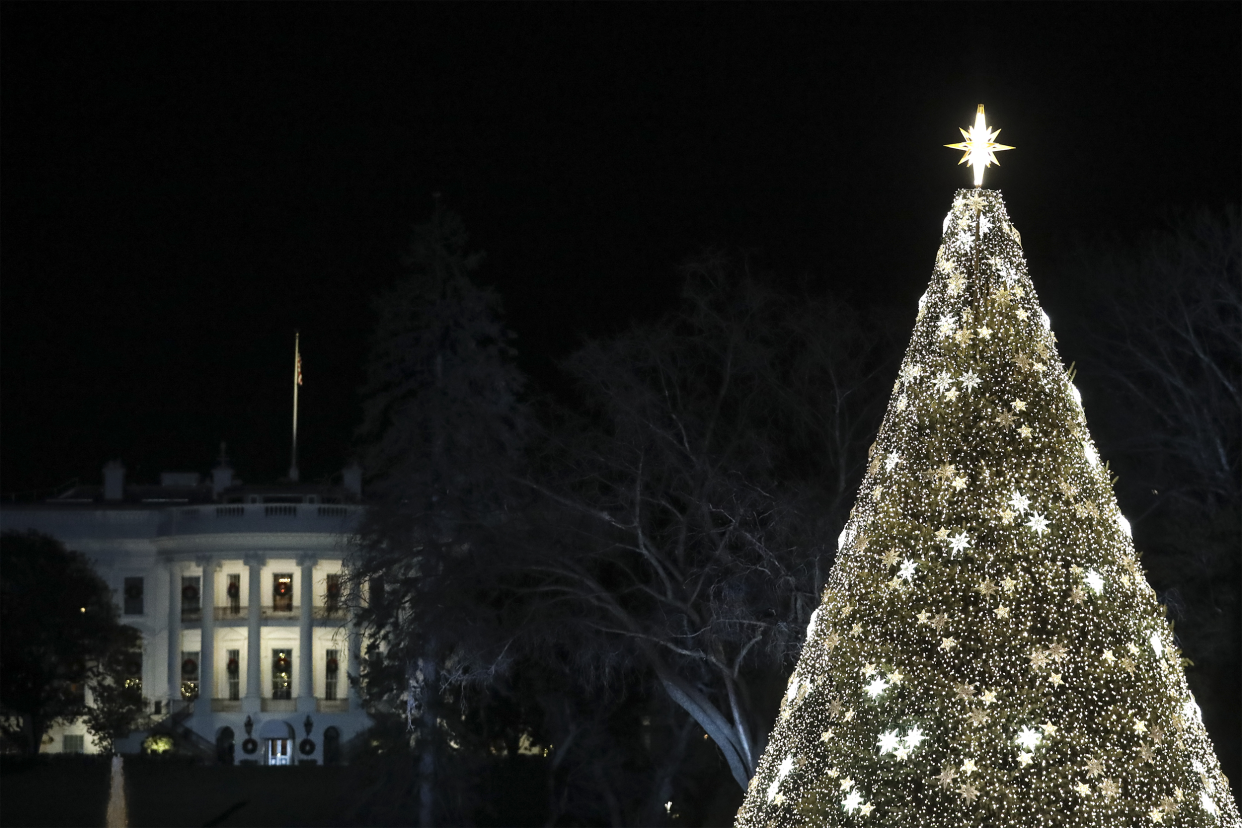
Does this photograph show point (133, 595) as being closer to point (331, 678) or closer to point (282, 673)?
point (282, 673)

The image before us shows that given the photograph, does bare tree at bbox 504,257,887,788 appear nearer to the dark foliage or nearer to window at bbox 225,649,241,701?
the dark foliage

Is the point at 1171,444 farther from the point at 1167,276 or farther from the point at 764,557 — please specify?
the point at 764,557

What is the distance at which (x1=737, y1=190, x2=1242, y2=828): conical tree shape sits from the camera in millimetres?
9148

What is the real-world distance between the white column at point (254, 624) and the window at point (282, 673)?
891 millimetres

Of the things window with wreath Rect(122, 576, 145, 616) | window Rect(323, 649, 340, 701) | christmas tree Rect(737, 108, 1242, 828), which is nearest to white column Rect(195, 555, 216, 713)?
window with wreath Rect(122, 576, 145, 616)

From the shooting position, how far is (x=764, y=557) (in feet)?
77.6

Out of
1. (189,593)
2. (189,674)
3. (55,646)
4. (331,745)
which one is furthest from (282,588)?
(55,646)

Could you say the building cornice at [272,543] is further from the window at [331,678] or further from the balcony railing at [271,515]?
the window at [331,678]

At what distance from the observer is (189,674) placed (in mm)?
66438

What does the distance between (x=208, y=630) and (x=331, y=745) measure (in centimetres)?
649

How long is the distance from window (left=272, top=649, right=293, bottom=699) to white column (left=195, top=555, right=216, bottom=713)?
210 centimetres

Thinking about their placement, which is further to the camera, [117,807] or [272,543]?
[272,543]

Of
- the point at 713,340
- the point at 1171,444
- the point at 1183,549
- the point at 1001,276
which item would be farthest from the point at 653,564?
the point at 1001,276

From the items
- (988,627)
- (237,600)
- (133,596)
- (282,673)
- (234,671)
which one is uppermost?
(133,596)
